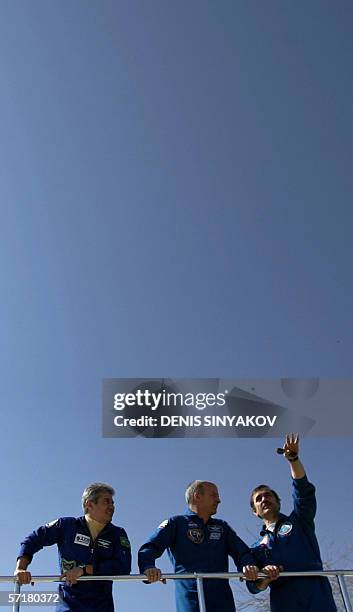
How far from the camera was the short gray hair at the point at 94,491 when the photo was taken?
658 centimetres

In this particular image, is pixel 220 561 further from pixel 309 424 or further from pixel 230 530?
pixel 309 424

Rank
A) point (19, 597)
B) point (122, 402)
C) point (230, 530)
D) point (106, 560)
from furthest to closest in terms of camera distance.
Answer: point (122, 402) → point (230, 530) → point (106, 560) → point (19, 597)

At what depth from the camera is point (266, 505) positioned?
21.6 feet

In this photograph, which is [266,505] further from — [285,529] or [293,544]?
[293,544]

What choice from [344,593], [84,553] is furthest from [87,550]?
[344,593]

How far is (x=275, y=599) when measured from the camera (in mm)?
6359

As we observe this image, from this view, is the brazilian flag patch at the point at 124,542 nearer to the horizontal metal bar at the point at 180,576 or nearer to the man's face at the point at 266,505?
the horizontal metal bar at the point at 180,576

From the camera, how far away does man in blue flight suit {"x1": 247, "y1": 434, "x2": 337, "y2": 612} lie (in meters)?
6.23

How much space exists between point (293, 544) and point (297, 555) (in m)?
0.11

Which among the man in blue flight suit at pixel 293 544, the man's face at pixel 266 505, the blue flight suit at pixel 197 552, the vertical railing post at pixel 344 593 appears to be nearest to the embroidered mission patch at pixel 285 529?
the man in blue flight suit at pixel 293 544

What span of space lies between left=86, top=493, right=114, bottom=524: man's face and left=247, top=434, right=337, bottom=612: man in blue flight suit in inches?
56.5

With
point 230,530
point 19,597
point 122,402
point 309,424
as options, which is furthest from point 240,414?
point 19,597

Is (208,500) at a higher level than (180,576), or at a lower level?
higher

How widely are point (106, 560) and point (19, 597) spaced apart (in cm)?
85
